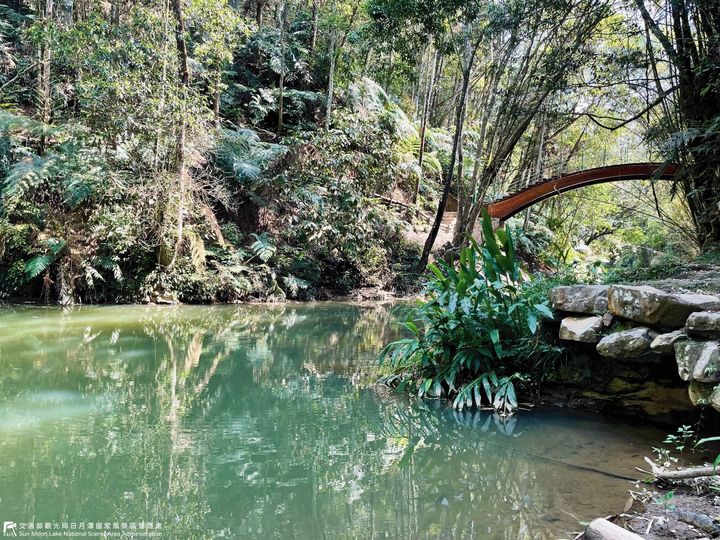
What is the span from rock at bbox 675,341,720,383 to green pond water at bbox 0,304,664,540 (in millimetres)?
622

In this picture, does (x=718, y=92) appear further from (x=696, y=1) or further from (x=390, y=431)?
(x=390, y=431)

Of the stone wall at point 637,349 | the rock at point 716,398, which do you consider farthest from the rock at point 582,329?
the rock at point 716,398

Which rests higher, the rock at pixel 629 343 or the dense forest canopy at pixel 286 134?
the dense forest canopy at pixel 286 134

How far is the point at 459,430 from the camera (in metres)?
3.63

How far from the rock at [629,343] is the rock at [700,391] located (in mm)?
461

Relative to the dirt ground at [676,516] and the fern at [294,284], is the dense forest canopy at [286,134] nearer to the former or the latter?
the fern at [294,284]

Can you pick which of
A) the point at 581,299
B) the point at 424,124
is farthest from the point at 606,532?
the point at 424,124

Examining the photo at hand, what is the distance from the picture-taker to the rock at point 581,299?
3.93 meters

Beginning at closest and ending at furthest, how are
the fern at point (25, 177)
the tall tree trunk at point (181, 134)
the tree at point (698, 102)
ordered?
the tree at point (698, 102)
the fern at point (25, 177)
the tall tree trunk at point (181, 134)

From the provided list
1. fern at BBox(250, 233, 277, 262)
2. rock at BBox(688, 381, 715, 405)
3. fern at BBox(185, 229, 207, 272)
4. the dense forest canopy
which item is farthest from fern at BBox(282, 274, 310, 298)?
rock at BBox(688, 381, 715, 405)

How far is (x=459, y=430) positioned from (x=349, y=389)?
1319mm

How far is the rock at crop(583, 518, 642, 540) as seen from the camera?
1725mm

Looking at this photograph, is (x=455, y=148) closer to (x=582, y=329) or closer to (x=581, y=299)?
(x=581, y=299)

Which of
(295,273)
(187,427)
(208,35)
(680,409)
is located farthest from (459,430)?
(208,35)
